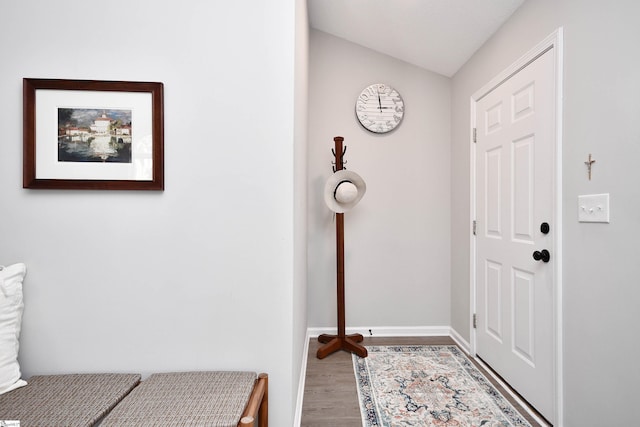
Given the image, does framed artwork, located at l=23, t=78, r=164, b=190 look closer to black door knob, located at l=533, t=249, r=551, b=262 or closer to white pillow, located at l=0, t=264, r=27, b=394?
white pillow, located at l=0, t=264, r=27, b=394

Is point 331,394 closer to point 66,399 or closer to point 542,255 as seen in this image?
point 66,399

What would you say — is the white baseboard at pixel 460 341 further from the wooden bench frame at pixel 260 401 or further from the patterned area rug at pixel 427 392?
the wooden bench frame at pixel 260 401

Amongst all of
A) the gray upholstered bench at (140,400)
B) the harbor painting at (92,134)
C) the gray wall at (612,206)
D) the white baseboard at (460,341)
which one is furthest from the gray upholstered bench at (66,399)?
the white baseboard at (460,341)

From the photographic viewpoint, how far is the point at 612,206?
1.27 meters

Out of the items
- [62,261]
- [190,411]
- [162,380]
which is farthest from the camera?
[62,261]

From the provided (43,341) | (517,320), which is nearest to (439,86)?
(517,320)

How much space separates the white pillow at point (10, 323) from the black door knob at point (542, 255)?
2449 millimetres

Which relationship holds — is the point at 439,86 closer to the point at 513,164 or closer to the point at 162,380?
the point at 513,164

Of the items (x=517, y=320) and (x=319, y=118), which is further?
(x=319, y=118)

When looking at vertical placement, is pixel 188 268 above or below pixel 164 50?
below

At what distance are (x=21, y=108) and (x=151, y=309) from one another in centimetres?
103

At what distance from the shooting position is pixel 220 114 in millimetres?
1340

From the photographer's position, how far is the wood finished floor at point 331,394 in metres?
1.69

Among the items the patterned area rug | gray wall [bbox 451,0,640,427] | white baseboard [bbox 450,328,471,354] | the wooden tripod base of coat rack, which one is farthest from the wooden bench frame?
white baseboard [bbox 450,328,471,354]
